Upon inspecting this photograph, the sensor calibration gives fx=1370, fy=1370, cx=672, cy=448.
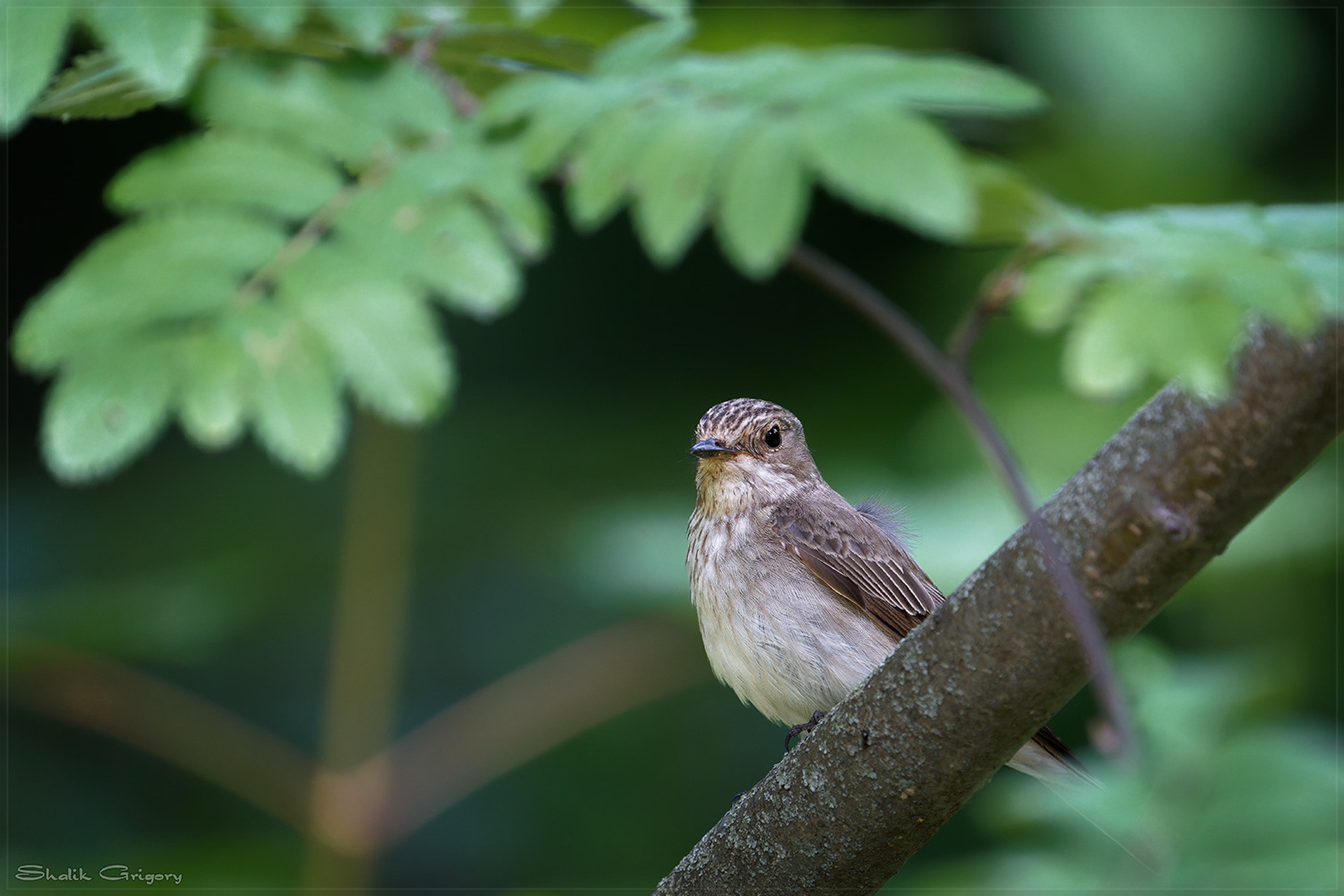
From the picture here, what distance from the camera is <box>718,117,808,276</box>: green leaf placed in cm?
178

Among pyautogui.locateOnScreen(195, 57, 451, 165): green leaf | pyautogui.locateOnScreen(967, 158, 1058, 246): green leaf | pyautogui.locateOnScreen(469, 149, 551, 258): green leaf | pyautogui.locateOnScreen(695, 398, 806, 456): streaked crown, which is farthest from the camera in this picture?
pyautogui.locateOnScreen(695, 398, 806, 456): streaked crown

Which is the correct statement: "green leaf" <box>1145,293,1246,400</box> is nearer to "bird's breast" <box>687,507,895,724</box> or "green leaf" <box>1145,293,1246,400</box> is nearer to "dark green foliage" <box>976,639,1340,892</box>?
"dark green foliage" <box>976,639,1340,892</box>

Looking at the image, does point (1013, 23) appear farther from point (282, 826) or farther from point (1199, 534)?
point (282, 826)

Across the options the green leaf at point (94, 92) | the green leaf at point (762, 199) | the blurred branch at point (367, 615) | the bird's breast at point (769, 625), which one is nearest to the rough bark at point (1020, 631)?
the green leaf at point (762, 199)

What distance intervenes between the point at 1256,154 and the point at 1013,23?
5.45ft

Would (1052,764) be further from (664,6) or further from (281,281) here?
(281,281)

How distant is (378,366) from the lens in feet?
6.07

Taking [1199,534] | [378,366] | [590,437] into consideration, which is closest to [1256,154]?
[590,437]

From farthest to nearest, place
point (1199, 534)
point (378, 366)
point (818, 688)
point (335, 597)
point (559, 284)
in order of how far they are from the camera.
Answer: point (559, 284), point (335, 597), point (818, 688), point (1199, 534), point (378, 366)

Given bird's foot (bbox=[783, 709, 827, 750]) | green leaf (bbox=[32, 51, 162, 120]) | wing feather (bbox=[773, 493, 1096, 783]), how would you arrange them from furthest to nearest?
1. wing feather (bbox=[773, 493, 1096, 783])
2. bird's foot (bbox=[783, 709, 827, 750])
3. green leaf (bbox=[32, 51, 162, 120])

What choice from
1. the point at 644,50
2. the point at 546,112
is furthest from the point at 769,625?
the point at 546,112

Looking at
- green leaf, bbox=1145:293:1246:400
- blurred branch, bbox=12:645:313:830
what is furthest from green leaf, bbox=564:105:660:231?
blurred branch, bbox=12:645:313:830

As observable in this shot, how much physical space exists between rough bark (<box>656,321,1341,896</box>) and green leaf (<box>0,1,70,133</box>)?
169cm

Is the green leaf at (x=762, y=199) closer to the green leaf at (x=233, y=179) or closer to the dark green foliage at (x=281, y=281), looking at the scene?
the dark green foliage at (x=281, y=281)
